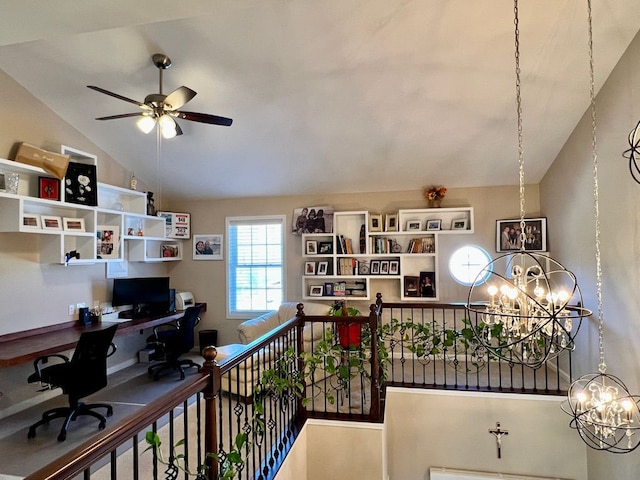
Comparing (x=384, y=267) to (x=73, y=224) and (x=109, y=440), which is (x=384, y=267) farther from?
(x=109, y=440)

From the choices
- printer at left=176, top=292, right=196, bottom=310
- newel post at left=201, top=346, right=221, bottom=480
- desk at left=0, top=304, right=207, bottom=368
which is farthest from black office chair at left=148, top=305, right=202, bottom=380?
newel post at left=201, top=346, right=221, bottom=480

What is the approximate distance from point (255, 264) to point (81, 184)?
2.63 meters

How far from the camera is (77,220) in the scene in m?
4.28

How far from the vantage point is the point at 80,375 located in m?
3.15

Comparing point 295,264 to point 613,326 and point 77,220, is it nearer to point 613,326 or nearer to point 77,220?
point 77,220

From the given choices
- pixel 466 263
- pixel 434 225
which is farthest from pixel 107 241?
pixel 466 263

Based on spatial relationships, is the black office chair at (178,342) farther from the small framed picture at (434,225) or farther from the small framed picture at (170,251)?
the small framed picture at (434,225)

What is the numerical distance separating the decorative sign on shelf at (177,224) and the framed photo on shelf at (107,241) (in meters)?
0.96

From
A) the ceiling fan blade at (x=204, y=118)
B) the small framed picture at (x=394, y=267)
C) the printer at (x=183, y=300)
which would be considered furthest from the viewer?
the printer at (x=183, y=300)

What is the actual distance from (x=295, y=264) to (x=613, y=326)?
12.8 feet

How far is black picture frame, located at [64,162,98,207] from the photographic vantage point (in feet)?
13.6

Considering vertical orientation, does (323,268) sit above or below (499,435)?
above

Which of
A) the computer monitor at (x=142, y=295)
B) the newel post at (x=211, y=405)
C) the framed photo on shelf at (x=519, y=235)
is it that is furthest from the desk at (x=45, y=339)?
the framed photo on shelf at (x=519, y=235)

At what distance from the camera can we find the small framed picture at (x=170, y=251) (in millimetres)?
5926
